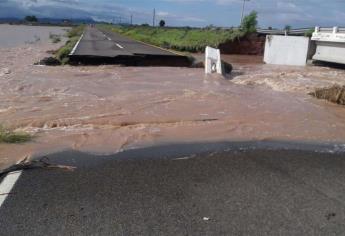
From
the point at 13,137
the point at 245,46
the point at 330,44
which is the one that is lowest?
the point at 245,46

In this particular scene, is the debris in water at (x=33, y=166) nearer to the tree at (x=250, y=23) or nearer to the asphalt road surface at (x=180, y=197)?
the asphalt road surface at (x=180, y=197)

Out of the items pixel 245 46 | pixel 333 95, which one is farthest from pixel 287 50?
pixel 333 95

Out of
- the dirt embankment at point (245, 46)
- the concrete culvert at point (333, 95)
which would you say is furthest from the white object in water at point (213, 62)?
the dirt embankment at point (245, 46)

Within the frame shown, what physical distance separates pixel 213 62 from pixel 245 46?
27.3 m

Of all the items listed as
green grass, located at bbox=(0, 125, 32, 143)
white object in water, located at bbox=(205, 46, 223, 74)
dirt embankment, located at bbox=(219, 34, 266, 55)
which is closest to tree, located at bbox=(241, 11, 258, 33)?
dirt embankment, located at bbox=(219, 34, 266, 55)

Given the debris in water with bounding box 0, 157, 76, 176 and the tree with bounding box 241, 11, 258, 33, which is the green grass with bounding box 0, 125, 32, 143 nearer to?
the debris in water with bounding box 0, 157, 76, 176

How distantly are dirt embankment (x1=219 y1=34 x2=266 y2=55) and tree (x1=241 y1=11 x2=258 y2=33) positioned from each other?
8.61 ft

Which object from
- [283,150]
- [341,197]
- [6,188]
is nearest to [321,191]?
[341,197]

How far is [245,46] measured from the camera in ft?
169

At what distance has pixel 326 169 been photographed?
7.43 m

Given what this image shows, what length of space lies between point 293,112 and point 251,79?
10247 mm

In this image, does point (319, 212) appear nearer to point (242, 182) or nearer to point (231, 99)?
point (242, 182)

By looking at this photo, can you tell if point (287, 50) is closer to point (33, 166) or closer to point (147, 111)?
point (147, 111)

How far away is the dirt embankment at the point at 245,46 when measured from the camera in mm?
50631
